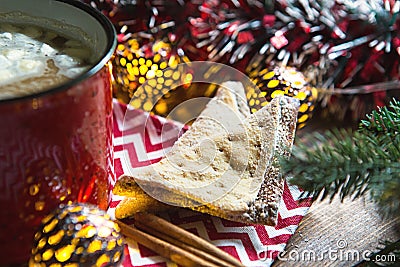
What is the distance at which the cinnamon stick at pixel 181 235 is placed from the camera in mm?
707

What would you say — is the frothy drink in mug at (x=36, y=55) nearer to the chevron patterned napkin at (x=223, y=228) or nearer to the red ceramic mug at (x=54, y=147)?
the red ceramic mug at (x=54, y=147)

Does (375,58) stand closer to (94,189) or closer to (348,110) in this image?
(348,110)

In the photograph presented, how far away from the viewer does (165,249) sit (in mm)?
717

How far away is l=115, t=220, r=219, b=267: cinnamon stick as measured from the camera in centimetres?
70

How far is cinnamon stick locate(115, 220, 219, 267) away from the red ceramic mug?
6cm

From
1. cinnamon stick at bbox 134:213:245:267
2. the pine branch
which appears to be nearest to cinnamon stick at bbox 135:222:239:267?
cinnamon stick at bbox 134:213:245:267

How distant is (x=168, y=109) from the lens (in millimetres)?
984

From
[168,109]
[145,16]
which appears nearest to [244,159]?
[168,109]

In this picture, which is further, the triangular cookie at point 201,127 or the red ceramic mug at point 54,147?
the triangular cookie at point 201,127

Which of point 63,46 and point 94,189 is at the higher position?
point 63,46

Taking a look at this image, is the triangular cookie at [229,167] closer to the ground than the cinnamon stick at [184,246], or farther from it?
Answer: farther from it

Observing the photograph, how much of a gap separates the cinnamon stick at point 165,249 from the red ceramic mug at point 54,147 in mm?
55

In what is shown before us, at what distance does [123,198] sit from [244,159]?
173 mm

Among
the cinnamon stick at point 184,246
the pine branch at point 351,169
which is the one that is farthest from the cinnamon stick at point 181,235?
the pine branch at point 351,169
